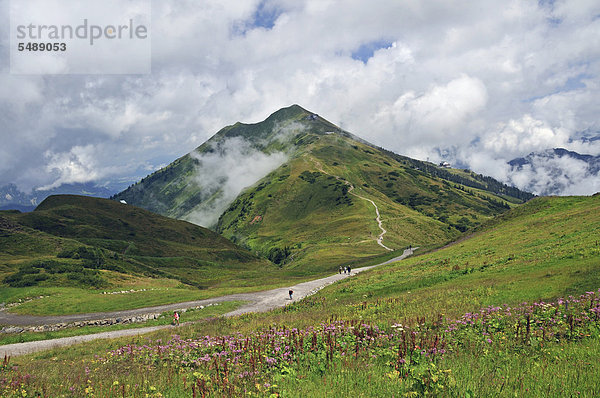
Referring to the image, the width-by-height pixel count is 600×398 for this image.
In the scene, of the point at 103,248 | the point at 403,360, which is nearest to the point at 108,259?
the point at 103,248

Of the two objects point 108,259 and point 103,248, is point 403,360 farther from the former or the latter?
point 103,248

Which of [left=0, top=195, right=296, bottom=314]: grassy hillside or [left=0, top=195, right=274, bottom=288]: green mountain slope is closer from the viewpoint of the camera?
[left=0, top=195, right=296, bottom=314]: grassy hillside

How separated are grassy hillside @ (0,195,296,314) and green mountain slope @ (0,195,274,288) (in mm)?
194

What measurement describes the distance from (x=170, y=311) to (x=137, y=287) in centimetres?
2700

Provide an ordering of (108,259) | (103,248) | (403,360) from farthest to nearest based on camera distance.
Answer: (103,248) < (108,259) < (403,360)

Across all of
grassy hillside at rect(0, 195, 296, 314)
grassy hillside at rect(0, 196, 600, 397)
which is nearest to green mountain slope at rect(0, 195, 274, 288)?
grassy hillside at rect(0, 195, 296, 314)

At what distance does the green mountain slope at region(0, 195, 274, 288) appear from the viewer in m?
66.9

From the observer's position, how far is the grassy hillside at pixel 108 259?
2108 inches

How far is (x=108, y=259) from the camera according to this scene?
3137 inches

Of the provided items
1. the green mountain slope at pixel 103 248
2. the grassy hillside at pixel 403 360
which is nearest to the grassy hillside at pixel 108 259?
the green mountain slope at pixel 103 248

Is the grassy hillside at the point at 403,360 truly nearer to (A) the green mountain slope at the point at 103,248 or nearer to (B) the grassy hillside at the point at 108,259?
(B) the grassy hillside at the point at 108,259

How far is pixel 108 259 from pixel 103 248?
95.5ft

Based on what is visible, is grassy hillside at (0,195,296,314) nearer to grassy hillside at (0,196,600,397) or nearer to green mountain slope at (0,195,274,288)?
green mountain slope at (0,195,274,288)

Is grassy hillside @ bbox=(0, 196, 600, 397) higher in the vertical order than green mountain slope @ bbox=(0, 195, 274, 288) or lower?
lower
